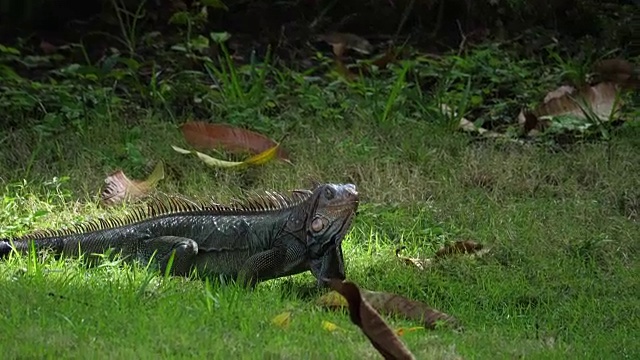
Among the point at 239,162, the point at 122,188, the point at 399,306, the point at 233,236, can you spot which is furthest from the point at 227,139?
the point at 399,306

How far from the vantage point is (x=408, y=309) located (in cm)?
564

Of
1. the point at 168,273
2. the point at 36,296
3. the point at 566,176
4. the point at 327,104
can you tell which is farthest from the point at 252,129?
the point at 36,296

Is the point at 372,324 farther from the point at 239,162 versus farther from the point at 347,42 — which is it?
the point at 347,42

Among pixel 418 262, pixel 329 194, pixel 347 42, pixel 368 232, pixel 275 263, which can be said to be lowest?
pixel 347 42

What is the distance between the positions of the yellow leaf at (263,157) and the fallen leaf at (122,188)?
1.83 feet

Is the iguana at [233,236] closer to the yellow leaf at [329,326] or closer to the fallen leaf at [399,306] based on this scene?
the fallen leaf at [399,306]

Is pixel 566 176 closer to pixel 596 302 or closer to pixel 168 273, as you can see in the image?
pixel 596 302

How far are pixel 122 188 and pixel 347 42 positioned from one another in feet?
10.3

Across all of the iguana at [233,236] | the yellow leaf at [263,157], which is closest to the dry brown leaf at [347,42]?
the yellow leaf at [263,157]

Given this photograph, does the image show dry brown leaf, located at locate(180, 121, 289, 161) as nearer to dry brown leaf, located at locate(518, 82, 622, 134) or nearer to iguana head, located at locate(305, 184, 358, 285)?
dry brown leaf, located at locate(518, 82, 622, 134)

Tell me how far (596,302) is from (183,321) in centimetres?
203

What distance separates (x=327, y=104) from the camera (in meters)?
9.01

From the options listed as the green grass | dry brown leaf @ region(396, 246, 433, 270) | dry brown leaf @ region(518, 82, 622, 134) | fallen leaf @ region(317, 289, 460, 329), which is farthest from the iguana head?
dry brown leaf @ region(518, 82, 622, 134)

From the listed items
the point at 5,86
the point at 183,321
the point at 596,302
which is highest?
the point at 183,321
